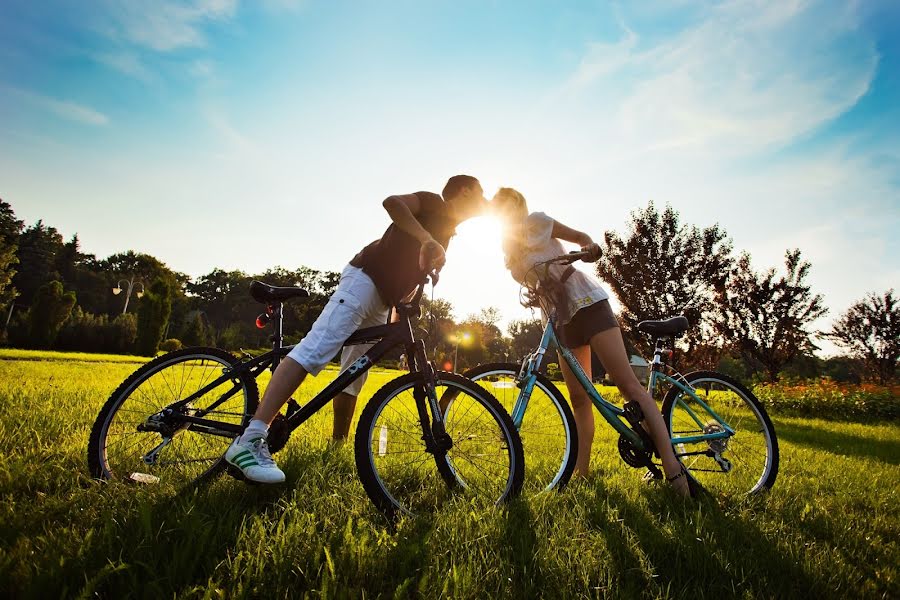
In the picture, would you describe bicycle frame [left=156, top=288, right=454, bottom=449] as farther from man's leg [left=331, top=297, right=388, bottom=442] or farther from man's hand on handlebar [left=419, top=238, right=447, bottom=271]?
man's hand on handlebar [left=419, top=238, right=447, bottom=271]

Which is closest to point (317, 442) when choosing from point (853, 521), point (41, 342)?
point (853, 521)

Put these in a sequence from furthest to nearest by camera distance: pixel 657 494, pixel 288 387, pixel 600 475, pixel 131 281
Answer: pixel 131 281 → pixel 600 475 → pixel 657 494 → pixel 288 387

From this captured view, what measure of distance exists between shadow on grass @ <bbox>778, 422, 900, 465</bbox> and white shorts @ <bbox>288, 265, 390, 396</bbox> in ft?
22.7

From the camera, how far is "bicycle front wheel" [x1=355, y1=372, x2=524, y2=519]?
2.41 meters

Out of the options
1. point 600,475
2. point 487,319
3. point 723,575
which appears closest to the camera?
point 723,575

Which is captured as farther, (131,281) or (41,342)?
(131,281)

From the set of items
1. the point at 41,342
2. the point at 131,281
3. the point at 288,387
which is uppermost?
the point at 131,281

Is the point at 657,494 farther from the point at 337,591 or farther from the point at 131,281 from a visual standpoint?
the point at 131,281

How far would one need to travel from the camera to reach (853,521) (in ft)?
9.86

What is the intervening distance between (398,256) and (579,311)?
1429mm

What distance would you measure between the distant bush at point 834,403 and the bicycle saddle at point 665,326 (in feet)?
36.1

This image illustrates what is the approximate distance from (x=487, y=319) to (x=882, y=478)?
71891 mm

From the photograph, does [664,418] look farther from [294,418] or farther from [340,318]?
[294,418]

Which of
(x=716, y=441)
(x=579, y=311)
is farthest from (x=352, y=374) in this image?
(x=716, y=441)
